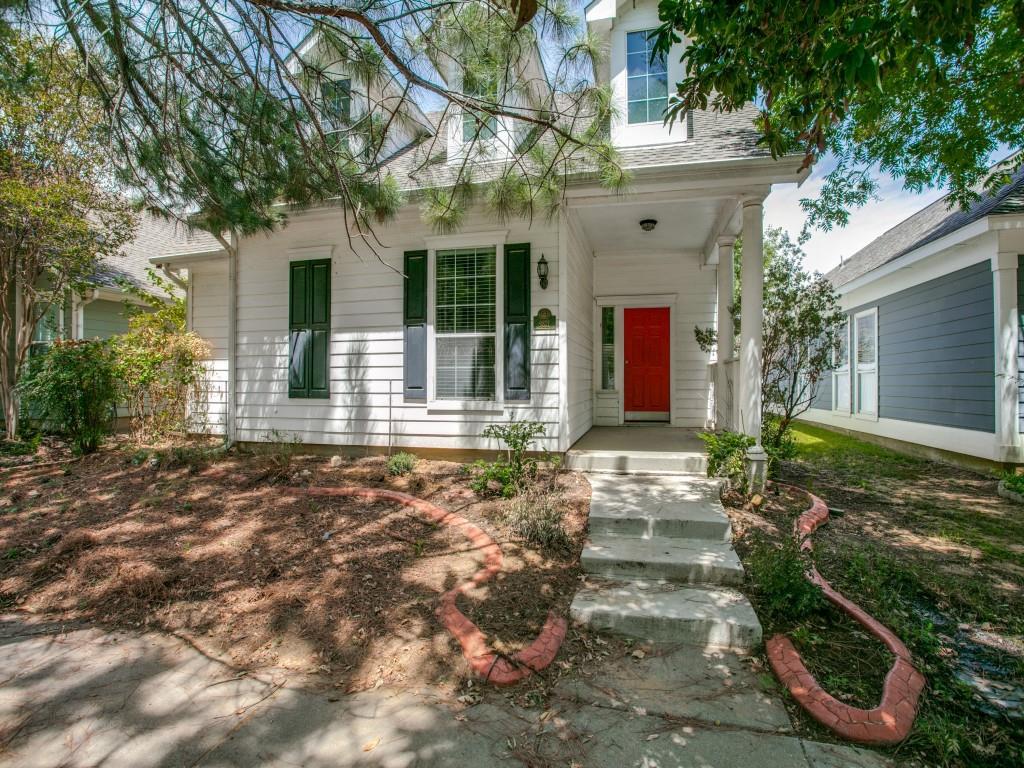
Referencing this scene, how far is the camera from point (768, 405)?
5.89m

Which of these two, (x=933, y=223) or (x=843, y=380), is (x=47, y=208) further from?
(x=843, y=380)

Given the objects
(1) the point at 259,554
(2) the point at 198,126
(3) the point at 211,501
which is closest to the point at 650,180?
(2) the point at 198,126

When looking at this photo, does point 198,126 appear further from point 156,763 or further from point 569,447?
point 569,447

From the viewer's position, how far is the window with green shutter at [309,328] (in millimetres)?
6379

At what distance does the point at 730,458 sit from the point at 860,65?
365 cm

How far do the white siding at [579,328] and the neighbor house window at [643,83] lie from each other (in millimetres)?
1492

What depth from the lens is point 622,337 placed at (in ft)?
26.6

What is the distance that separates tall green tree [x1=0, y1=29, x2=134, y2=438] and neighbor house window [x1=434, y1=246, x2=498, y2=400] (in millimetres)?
4181

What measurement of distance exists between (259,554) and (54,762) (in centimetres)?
171

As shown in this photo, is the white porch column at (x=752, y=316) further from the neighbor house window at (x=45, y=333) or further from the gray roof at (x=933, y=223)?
the neighbor house window at (x=45, y=333)

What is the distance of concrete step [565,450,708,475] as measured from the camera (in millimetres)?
5137

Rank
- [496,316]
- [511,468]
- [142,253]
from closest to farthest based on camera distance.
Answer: [511,468] → [496,316] → [142,253]

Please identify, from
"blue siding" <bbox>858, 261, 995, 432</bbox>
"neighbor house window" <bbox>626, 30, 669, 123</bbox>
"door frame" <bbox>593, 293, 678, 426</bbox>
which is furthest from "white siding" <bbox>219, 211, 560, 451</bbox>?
"blue siding" <bbox>858, 261, 995, 432</bbox>

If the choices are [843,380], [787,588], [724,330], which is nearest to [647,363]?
[724,330]
